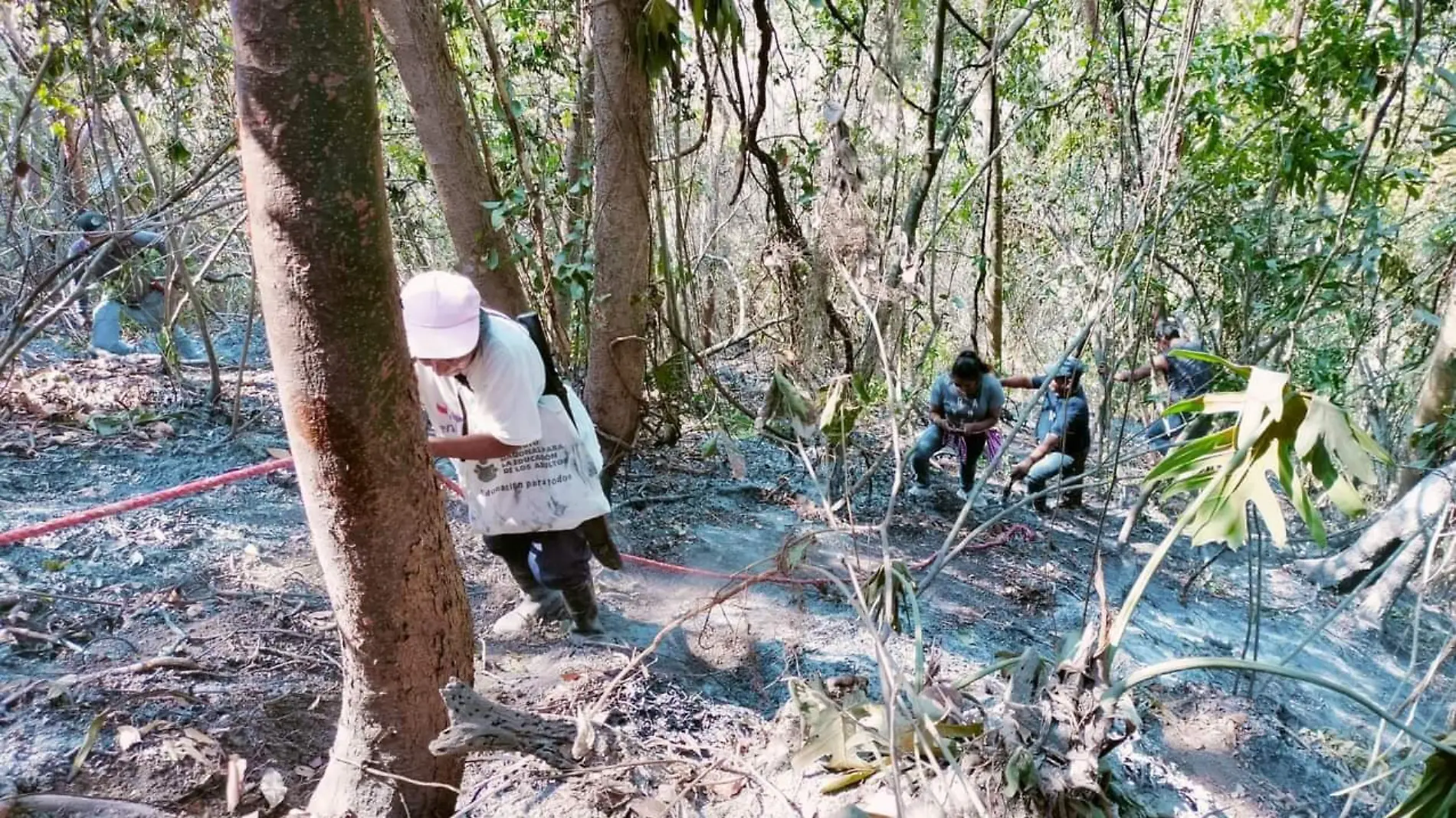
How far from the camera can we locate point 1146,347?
599cm

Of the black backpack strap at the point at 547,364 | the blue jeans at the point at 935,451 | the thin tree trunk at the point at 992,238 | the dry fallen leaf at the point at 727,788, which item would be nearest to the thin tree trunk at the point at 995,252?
the thin tree trunk at the point at 992,238

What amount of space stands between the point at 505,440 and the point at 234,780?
1.04 m

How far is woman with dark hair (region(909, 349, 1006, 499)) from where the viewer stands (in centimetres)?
512

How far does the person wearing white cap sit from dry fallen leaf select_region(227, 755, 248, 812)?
0.88 metres

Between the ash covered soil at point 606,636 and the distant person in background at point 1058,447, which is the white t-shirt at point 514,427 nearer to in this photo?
the ash covered soil at point 606,636

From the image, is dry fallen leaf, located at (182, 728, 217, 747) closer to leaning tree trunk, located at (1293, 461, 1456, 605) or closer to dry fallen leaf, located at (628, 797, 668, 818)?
dry fallen leaf, located at (628, 797, 668, 818)

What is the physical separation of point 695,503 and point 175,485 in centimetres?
262

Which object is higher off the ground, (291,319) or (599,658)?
(291,319)

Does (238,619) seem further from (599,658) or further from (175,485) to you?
(175,485)

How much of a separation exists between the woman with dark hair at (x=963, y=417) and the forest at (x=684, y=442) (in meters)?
0.04

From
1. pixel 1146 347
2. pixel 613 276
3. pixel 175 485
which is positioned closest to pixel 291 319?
pixel 613 276

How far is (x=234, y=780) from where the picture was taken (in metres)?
1.85

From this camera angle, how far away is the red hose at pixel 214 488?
96.0 inches

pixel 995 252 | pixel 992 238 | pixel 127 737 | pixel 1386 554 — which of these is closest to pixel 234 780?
pixel 127 737
